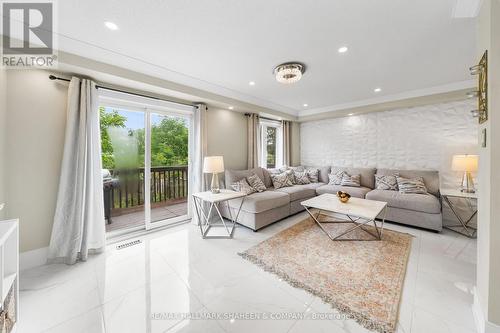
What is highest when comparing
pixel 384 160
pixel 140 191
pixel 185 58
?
pixel 185 58

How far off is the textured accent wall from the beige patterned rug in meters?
1.93

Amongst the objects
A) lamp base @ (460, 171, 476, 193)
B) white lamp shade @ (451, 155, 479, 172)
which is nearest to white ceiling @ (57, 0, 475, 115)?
white lamp shade @ (451, 155, 479, 172)

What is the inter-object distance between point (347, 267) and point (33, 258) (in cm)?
350

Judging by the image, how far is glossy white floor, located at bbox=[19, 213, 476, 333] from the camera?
1.44 metres

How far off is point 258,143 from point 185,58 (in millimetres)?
2620

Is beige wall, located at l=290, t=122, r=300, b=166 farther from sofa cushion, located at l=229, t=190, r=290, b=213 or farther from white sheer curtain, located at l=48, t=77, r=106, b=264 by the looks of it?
white sheer curtain, located at l=48, t=77, r=106, b=264

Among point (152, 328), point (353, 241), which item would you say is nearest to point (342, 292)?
point (353, 241)

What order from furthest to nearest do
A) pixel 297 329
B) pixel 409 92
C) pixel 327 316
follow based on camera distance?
pixel 409 92 → pixel 327 316 → pixel 297 329

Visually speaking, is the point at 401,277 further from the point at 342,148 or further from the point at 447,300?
the point at 342,148

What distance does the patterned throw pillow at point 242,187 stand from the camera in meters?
3.57

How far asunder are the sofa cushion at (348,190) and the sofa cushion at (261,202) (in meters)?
1.16

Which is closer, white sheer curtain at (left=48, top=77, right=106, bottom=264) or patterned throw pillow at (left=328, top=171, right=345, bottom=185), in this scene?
white sheer curtain at (left=48, top=77, right=106, bottom=264)

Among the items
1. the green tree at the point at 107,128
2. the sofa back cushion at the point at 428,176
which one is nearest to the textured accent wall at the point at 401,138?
the sofa back cushion at the point at 428,176

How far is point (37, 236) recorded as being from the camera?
2236mm
